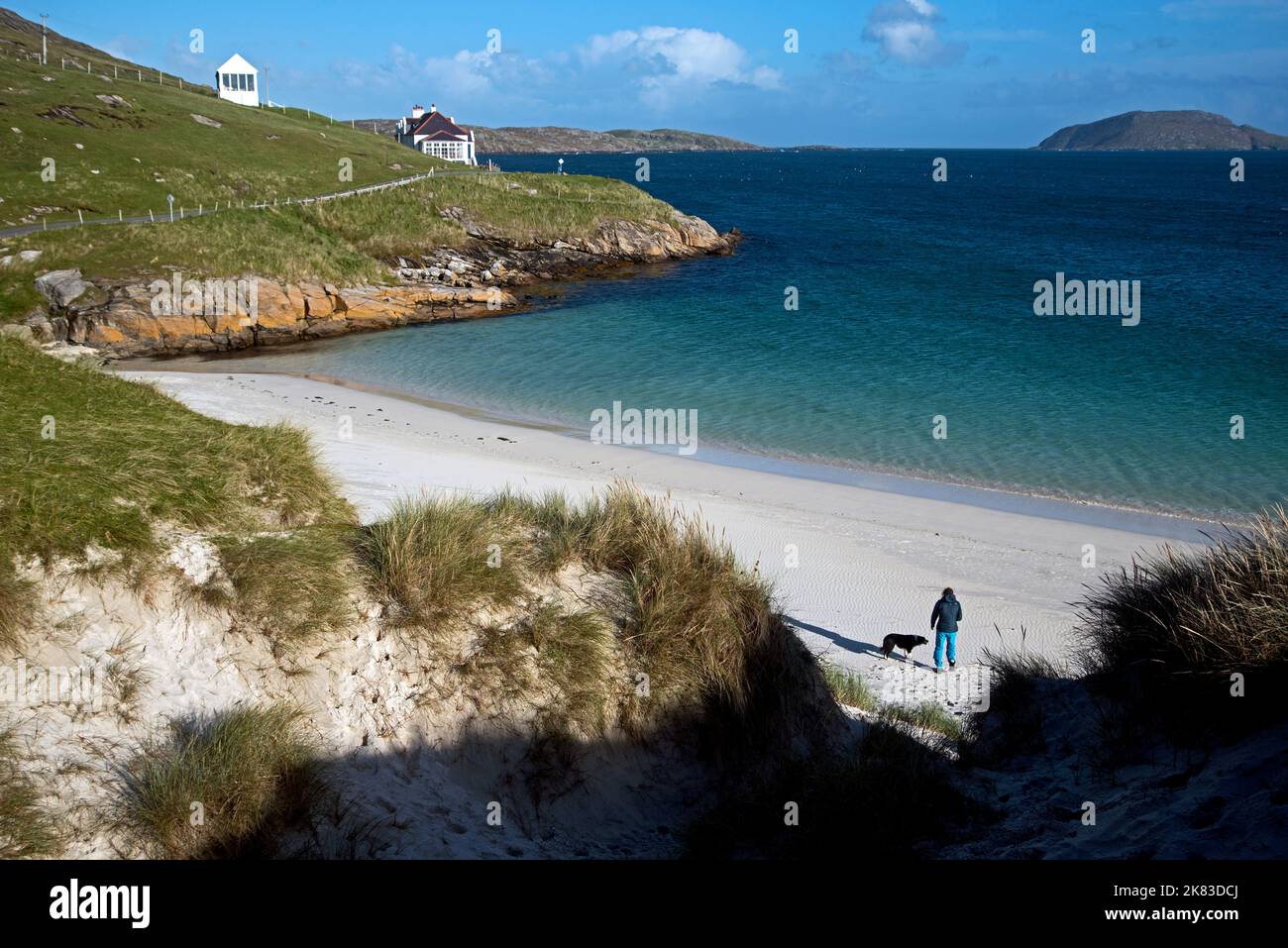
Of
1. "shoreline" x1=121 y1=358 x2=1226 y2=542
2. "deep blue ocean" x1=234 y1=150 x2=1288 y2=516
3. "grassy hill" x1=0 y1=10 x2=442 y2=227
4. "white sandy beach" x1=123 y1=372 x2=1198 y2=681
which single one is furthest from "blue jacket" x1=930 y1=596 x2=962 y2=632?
"grassy hill" x1=0 y1=10 x2=442 y2=227

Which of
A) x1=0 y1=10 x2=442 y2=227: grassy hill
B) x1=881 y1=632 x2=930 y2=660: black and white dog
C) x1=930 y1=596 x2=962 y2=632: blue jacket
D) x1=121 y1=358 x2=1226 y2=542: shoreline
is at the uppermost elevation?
x1=0 y1=10 x2=442 y2=227: grassy hill

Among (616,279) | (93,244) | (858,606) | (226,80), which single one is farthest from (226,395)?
(226,80)

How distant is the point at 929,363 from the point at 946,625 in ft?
74.9

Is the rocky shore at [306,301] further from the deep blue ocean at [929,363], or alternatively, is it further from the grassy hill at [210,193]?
the deep blue ocean at [929,363]

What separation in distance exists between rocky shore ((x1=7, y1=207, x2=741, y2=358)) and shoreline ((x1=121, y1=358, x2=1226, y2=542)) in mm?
10289

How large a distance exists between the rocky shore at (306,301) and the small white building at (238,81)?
4872 centimetres

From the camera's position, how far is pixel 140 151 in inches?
1961

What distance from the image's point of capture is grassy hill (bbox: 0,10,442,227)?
4216 centimetres

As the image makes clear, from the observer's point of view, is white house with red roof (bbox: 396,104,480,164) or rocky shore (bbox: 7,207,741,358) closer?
rocky shore (bbox: 7,207,741,358)

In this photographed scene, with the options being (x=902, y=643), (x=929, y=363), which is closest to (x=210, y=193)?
(x=929, y=363)

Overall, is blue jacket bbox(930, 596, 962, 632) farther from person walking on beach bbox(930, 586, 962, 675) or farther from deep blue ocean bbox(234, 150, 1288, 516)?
deep blue ocean bbox(234, 150, 1288, 516)

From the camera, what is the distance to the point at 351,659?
664 centimetres

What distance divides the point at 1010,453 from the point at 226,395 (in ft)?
69.2
